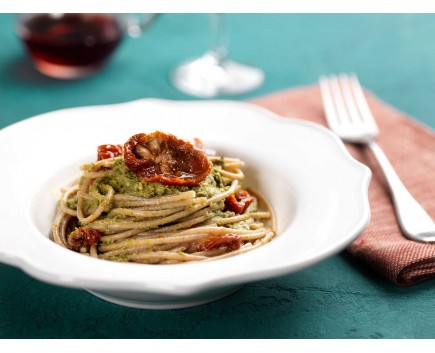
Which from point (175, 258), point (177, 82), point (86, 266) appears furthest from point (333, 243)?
point (177, 82)

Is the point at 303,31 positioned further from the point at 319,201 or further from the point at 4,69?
the point at 319,201

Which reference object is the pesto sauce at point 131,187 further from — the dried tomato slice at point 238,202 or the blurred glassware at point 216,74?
the blurred glassware at point 216,74

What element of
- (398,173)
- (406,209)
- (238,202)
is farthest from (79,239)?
Result: (398,173)

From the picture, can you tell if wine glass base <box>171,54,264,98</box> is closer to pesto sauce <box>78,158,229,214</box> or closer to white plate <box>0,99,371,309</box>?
white plate <box>0,99,371,309</box>

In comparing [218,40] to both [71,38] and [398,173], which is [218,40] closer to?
[71,38]

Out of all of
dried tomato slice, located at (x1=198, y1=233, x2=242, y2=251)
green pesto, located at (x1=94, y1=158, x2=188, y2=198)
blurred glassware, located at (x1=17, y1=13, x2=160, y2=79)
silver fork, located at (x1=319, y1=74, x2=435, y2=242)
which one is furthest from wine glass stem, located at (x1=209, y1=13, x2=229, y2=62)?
dried tomato slice, located at (x1=198, y1=233, x2=242, y2=251)

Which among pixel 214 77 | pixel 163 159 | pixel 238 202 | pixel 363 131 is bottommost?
pixel 214 77
